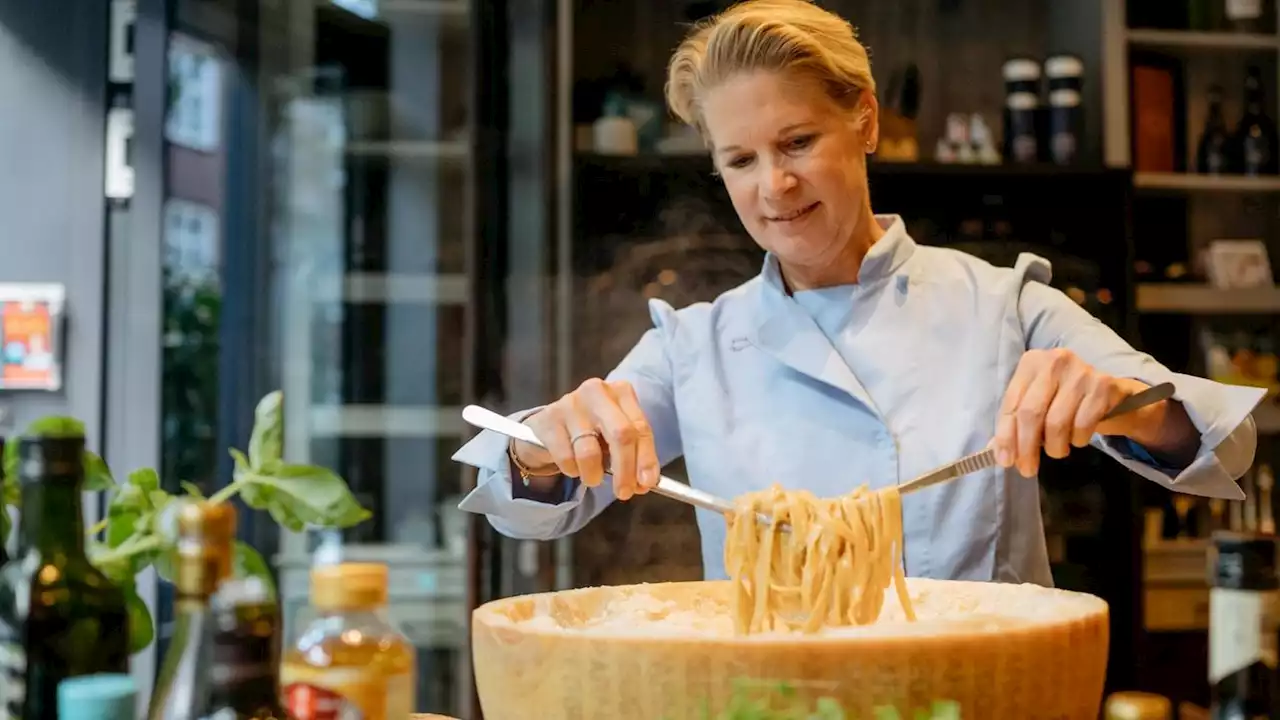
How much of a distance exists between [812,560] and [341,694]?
441mm

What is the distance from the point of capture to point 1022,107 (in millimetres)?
2414

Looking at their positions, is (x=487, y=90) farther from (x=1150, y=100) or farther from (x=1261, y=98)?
(x=1261, y=98)

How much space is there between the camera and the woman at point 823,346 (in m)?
1.21

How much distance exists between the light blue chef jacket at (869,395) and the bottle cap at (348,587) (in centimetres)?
54

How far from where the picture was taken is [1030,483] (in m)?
1.25

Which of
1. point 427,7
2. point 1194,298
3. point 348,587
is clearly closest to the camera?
point 348,587

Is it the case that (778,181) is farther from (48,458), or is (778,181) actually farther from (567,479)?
(48,458)

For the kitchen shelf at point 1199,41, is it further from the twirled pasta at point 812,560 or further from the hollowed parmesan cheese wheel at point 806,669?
the hollowed parmesan cheese wheel at point 806,669

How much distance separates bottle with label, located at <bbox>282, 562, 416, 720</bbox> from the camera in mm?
584

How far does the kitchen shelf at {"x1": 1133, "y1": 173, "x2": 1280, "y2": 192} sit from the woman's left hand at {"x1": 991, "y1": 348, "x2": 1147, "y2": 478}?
1.71 meters

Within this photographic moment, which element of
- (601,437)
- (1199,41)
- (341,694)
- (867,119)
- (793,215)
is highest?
(1199,41)

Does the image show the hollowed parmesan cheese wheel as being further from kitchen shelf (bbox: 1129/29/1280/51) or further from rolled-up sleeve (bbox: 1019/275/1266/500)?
kitchen shelf (bbox: 1129/29/1280/51)

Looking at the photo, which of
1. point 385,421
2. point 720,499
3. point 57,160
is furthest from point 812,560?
point 57,160

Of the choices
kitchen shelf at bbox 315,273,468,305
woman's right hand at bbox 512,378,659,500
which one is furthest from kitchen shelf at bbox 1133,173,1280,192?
woman's right hand at bbox 512,378,659,500
